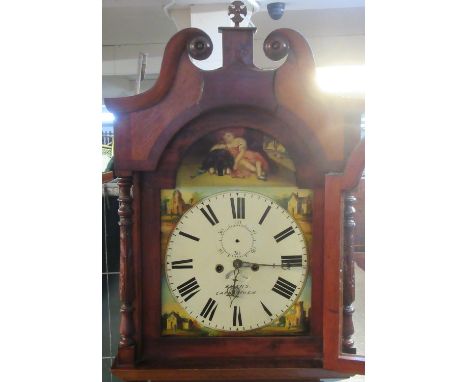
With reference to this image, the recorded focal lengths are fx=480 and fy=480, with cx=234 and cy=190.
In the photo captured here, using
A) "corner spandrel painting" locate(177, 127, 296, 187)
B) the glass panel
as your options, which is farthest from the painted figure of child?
the glass panel

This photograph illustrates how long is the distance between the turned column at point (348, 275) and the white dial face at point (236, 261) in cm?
6

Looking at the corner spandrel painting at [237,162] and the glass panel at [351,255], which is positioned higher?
the corner spandrel painting at [237,162]

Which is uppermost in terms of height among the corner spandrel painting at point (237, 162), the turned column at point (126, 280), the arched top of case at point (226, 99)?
the arched top of case at point (226, 99)

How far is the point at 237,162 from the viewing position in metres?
0.63

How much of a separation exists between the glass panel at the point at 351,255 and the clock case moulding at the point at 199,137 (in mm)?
19

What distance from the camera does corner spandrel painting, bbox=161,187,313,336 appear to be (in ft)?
2.09

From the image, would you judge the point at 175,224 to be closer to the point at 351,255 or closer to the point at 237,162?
the point at 237,162

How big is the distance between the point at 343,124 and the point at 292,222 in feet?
0.47

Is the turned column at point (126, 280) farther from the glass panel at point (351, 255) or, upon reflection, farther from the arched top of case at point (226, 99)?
the glass panel at point (351, 255)

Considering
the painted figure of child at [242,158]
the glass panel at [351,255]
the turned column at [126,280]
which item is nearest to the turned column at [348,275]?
the glass panel at [351,255]

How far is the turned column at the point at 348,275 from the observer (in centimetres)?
60

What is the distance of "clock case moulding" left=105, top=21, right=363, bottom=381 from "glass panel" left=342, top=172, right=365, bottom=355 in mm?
19
